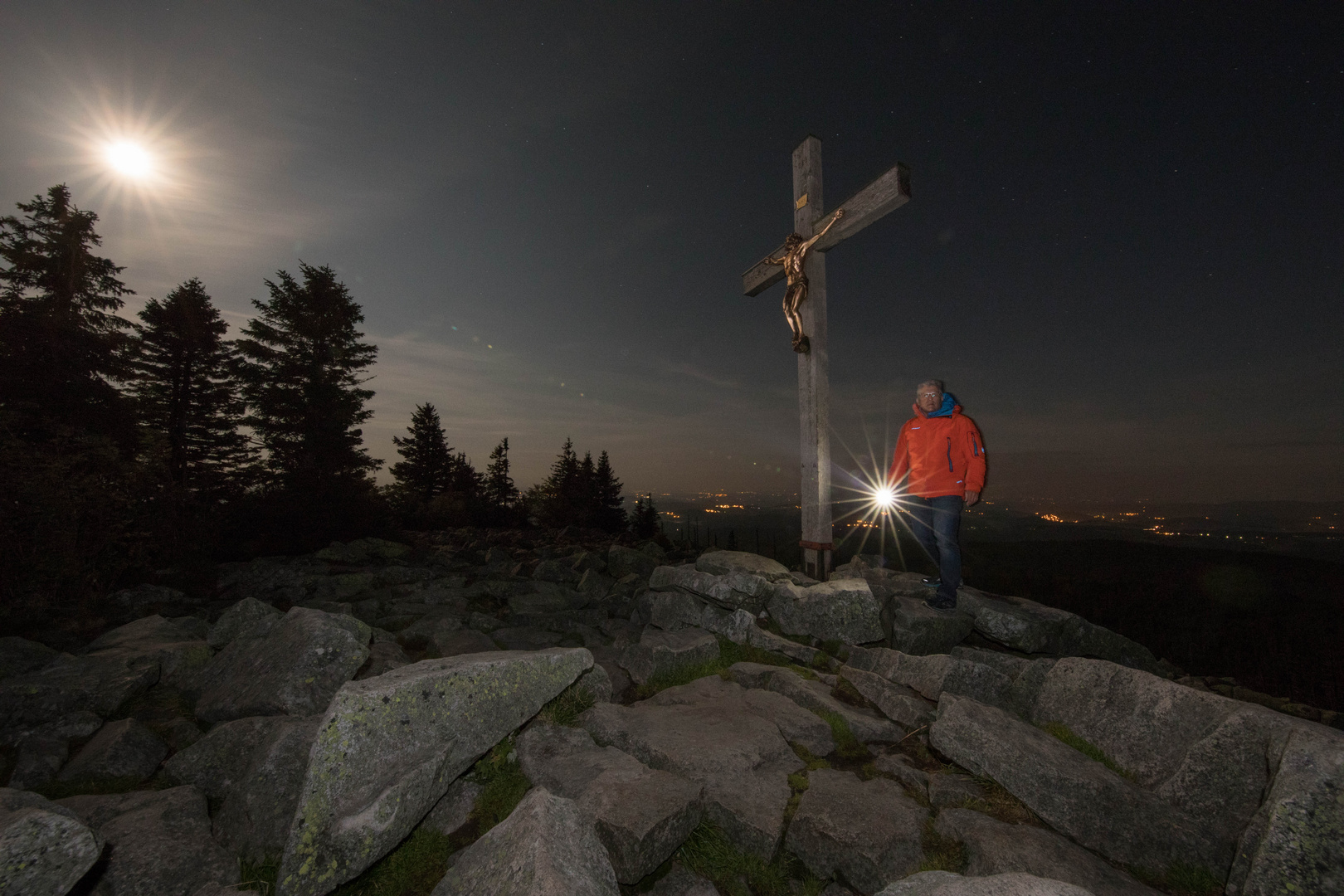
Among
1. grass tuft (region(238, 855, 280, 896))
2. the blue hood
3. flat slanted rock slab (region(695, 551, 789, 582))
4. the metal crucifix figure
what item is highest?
the metal crucifix figure

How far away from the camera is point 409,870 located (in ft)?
8.85

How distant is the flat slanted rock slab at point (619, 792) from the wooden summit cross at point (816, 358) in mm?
4497

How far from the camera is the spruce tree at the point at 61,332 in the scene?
1434 centimetres

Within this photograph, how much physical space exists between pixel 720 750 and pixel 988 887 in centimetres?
182

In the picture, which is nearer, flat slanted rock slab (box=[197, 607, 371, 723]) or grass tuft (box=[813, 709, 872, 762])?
grass tuft (box=[813, 709, 872, 762])

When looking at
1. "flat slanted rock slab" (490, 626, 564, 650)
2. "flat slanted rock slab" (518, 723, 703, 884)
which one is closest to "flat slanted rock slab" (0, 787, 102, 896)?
"flat slanted rock slab" (518, 723, 703, 884)

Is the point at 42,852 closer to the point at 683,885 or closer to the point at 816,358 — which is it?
the point at 683,885

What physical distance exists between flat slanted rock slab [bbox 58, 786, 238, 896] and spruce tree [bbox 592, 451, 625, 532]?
32397 millimetres

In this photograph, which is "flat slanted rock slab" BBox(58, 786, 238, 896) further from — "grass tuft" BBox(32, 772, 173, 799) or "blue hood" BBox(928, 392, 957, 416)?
"blue hood" BBox(928, 392, 957, 416)

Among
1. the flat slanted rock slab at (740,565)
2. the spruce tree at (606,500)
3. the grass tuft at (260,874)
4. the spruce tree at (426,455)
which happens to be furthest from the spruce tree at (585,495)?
the grass tuft at (260,874)

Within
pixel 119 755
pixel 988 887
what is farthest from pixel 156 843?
pixel 988 887

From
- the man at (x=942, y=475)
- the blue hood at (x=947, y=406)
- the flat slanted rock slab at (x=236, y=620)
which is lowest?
the flat slanted rock slab at (x=236, y=620)

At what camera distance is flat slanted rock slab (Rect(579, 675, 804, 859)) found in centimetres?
292

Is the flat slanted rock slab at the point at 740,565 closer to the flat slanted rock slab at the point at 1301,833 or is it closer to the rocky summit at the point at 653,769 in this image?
the rocky summit at the point at 653,769
